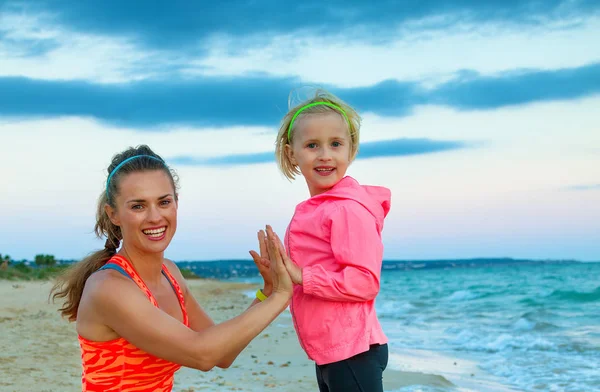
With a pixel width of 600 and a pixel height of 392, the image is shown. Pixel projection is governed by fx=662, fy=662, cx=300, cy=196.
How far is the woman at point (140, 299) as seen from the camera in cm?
319

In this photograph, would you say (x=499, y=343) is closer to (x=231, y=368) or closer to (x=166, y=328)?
(x=231, y=368)

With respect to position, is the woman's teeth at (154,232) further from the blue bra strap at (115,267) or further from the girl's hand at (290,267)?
the girl's hand at (290,267)

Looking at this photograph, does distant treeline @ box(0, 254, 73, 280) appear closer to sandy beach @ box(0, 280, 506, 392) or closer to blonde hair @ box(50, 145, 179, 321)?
sandy beach @ box(0, 280, 506, 392)

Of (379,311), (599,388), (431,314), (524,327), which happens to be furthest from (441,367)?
(379,311)

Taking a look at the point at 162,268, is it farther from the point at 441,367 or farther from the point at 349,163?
the point at 441,367

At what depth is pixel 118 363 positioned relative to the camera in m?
3.39

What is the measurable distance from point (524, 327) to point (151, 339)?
45.5ft

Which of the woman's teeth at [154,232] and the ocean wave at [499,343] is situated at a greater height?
the woman's teeth at [154,232]

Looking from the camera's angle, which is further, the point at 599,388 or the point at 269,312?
the point at 599,388

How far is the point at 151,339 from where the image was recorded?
320 centimetres

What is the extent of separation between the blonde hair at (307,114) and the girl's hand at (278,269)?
71 centimetres

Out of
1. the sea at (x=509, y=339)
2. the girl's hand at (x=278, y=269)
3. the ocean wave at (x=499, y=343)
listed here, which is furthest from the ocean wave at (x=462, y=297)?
the girl's hand at (x=278, y=269)

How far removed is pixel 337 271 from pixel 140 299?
40.2 inches

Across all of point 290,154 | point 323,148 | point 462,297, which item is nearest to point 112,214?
point 290,154
